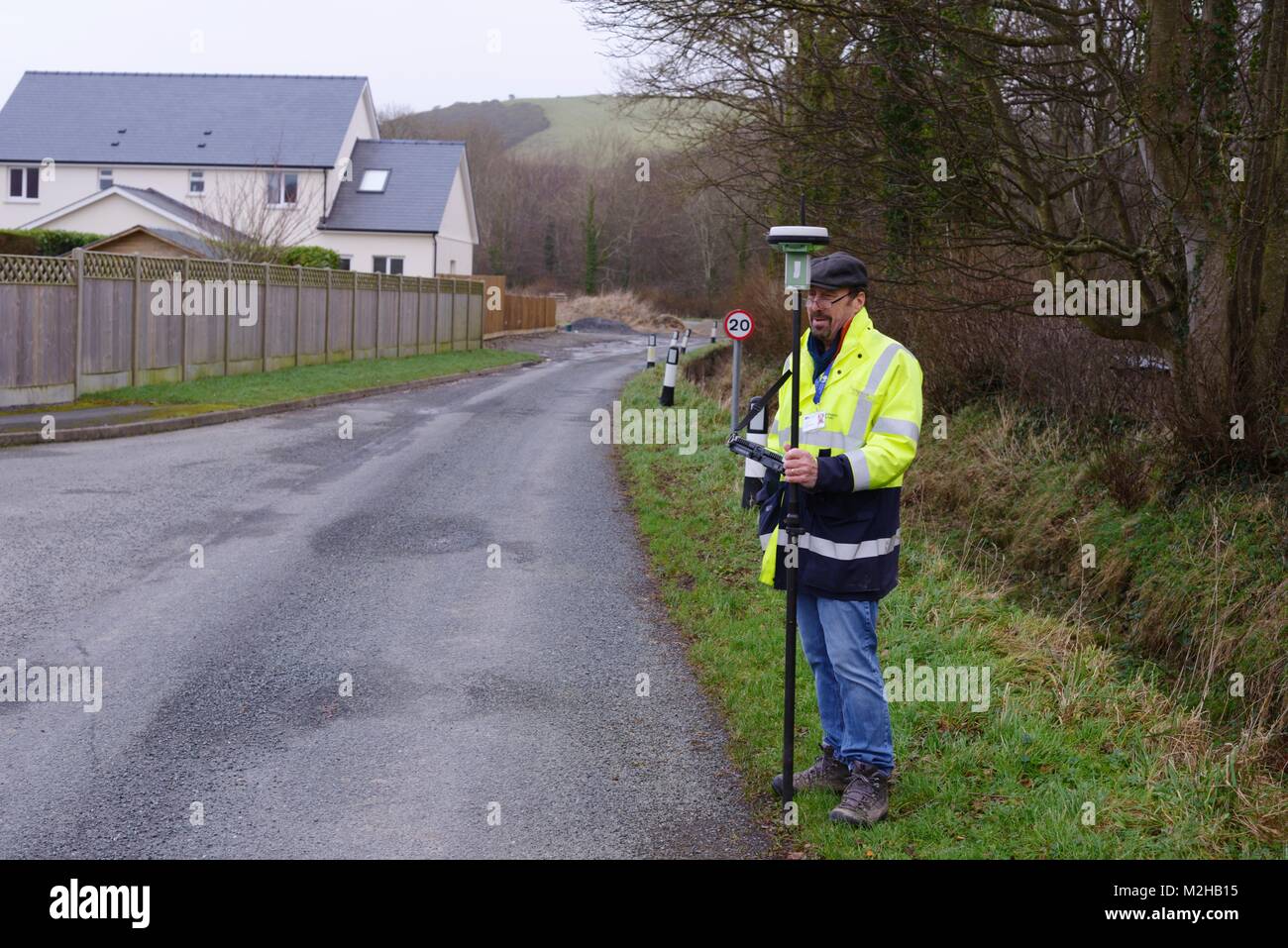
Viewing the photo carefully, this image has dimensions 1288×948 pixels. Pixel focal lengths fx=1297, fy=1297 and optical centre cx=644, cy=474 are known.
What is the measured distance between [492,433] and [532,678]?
1163 centimetres

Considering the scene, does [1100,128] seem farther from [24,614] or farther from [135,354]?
[135,354]

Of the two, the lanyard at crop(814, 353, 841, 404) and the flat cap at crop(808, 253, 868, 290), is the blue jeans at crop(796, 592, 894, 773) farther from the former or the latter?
the flat cap at crop(808, 253, 868, 290)

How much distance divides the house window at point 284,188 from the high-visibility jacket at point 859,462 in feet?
155

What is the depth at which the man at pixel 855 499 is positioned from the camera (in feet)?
15.3

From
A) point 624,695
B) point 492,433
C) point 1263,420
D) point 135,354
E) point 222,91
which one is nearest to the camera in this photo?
point 624,695

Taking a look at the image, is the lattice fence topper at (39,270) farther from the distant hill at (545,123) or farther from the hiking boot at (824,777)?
the distant hill at (545,123)

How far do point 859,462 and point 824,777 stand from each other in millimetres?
1300

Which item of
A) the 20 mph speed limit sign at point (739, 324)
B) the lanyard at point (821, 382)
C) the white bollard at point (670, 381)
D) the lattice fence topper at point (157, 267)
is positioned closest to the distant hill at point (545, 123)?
the lattice fence topper at point (157, 267)

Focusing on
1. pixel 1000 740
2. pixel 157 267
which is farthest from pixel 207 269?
pixel 1000 740

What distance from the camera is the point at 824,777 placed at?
5.04 metres
